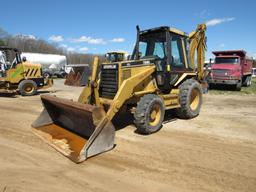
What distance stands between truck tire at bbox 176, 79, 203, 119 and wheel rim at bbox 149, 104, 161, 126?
121cm

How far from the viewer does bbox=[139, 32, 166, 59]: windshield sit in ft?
21.4

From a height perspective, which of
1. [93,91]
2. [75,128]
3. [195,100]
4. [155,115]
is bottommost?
[75,128]

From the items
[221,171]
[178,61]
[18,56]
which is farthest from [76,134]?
[18,56]

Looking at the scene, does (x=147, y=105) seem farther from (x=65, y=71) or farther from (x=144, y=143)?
Answer: (x=65, y=71)

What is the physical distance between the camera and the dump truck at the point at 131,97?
441 centimetres

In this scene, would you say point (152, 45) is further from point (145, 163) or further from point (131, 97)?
point (145, 163)

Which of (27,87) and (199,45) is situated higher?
(199,45)

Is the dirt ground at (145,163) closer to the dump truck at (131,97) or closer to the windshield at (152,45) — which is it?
the dump truck at (131,97)

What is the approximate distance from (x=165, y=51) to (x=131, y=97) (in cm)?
175

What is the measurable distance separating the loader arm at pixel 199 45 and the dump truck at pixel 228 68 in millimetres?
8076

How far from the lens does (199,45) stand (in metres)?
7.95

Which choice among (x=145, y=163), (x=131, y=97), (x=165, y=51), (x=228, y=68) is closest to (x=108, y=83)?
(x=131, y=97)

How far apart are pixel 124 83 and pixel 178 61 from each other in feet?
7.53

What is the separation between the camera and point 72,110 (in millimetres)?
5215
